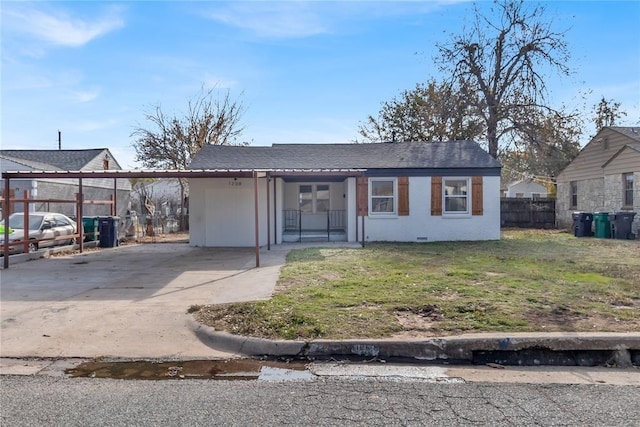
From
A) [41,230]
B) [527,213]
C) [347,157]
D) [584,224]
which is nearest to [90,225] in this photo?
[41,230]

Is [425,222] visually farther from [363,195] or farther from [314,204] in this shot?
[314,204]

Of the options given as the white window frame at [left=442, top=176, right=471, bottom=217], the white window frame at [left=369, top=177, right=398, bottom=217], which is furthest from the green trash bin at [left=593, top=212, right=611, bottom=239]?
the white window frame at [left=369, top=177, right=398, bottom=217]

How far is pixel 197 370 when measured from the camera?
14.7 feet

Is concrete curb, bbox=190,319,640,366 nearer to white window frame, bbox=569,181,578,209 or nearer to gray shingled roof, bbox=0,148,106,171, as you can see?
white window frame, bbox=569,181,578,209

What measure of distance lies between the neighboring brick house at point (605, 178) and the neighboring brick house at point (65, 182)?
21.8m

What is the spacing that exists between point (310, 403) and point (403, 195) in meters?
12.9

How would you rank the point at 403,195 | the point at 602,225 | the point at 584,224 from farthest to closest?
the point at 584,224 → the point at 602,225 → the point at 403,195

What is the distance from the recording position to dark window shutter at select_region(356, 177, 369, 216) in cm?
1548

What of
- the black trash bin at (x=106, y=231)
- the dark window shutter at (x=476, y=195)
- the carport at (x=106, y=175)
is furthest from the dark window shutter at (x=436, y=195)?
the black trash bin at (x=106, y=231)

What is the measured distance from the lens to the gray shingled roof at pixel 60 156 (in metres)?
25.9

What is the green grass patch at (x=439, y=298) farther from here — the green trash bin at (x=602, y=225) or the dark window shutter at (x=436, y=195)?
the green trash bin at (x=602, y=225)

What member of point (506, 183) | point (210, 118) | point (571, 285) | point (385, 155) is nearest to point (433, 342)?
point (571, 285)

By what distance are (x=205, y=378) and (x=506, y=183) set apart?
52857 millimetres

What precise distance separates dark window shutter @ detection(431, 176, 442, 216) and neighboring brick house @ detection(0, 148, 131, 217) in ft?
44.5
